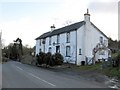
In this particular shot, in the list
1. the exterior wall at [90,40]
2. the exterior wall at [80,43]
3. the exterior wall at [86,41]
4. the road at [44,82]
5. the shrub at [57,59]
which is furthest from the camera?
the exterior wall at [90,40]

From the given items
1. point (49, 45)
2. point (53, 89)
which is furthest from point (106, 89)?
point (49, 45)

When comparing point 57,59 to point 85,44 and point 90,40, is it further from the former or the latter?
point 90,40

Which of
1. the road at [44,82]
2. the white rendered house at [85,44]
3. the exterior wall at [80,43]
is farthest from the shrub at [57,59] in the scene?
the road at [44,82]

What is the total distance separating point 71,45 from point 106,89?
33500mm

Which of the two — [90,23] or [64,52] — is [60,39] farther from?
[90,23]

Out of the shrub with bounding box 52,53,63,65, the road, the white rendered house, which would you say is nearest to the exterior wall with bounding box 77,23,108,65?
the white rendered house

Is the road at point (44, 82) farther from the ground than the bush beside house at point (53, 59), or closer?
closer

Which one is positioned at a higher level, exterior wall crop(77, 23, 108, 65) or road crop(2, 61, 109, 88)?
exterior wall crop(77, 23, 108, 65)

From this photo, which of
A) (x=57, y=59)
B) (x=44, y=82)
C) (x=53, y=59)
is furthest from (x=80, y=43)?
(x=44, y=82)

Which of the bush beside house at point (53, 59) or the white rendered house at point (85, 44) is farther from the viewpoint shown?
the white rendered house at point (85, 44)

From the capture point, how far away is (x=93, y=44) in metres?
51.5

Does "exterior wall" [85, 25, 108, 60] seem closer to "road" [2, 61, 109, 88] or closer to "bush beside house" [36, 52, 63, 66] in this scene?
"bush beside house" [36, 52, 63, 66]

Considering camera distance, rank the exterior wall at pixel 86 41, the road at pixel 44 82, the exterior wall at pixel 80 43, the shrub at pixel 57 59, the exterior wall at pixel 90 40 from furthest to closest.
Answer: the exterior wall at pixel 90 40
the exterior wall at pixel 86 41
the exterior wall at pixel 80 43
the shrub at pixel 57 59
the road at pixel 44 82

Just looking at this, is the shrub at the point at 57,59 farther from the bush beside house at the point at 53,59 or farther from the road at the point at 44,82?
the road at the point at 44,82
